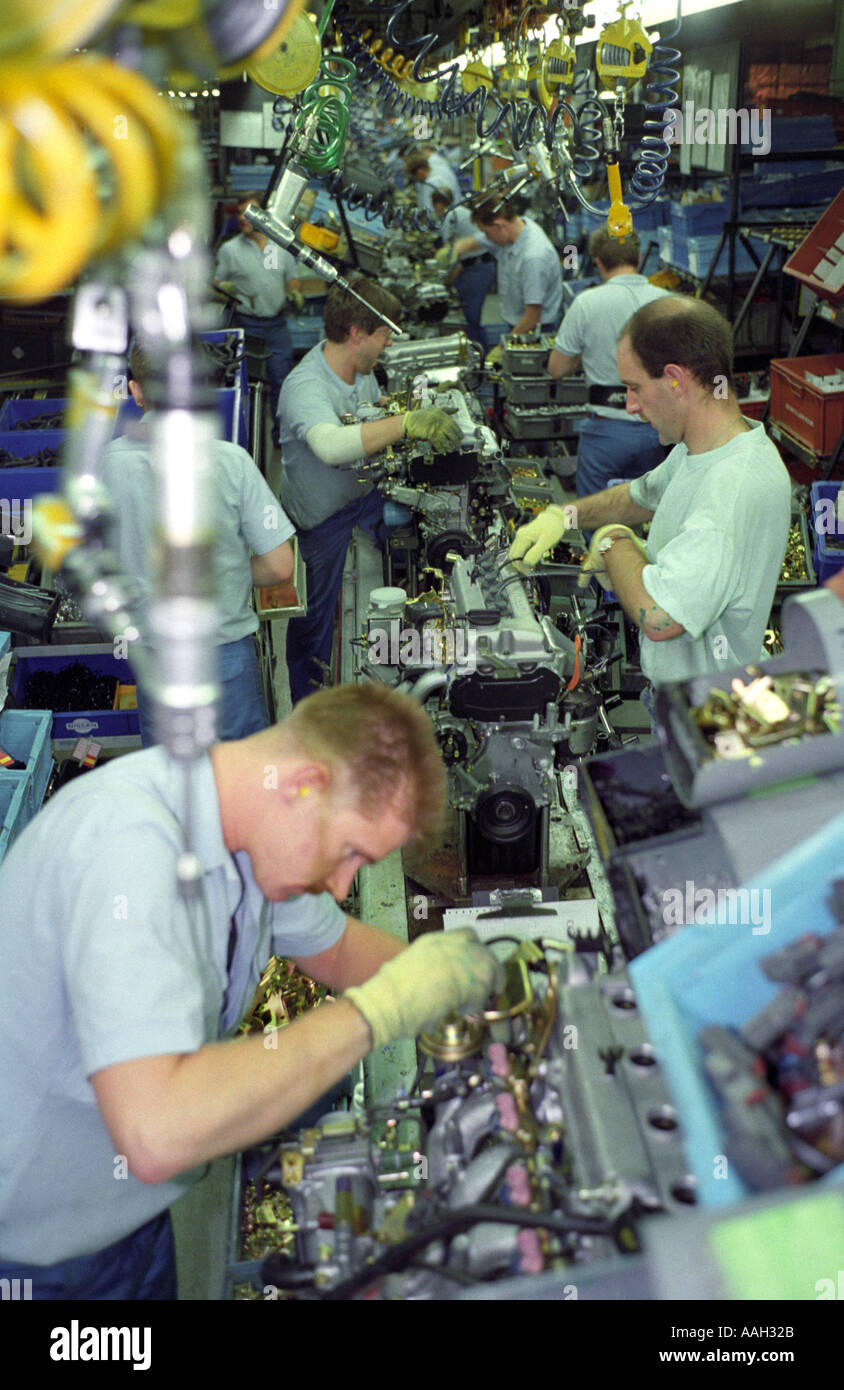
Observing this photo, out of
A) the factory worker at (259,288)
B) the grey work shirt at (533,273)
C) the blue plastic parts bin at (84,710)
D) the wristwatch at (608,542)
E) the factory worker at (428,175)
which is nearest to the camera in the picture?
the wristwatch at (608,542)

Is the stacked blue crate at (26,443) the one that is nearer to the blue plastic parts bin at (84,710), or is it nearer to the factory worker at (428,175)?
the blue plastic parts bin at (84,710)

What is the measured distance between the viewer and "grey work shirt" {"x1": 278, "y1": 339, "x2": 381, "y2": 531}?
15.6ft

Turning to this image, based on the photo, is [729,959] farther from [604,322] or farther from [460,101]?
[604,322]

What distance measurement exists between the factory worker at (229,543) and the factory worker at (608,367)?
2.54 m

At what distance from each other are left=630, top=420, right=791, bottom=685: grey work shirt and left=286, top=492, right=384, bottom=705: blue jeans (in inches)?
87.4

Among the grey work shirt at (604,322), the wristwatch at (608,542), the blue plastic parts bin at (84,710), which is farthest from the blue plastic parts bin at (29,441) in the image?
the wristwatch at (608,542)

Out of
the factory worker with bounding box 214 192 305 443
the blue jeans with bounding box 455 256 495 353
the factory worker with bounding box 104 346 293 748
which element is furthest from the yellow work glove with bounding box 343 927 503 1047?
the blue jeans with bounding box 455 256 495 353

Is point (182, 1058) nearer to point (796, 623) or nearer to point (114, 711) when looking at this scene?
point (796, 623)

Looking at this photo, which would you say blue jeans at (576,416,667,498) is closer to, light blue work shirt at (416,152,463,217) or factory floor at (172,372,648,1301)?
factory floor at (172,372,648,1301)

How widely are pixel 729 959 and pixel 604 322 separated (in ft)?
17.4

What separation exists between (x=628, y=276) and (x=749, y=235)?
6.58 feet

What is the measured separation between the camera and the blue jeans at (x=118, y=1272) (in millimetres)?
1888

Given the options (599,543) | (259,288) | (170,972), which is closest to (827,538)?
(599,543)
